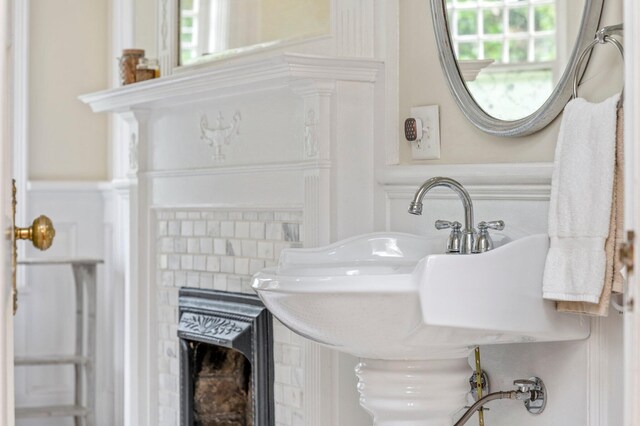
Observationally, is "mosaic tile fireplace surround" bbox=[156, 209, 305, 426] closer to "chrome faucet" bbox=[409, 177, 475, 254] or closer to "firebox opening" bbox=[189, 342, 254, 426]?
"firebox opening" bbox=[189, 342, 254, 426]

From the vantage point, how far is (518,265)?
2383mm

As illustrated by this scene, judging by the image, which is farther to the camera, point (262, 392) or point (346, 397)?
point (262, 392)

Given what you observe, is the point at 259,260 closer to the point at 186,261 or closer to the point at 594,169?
the point at 186,261

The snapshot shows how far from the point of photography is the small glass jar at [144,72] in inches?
166

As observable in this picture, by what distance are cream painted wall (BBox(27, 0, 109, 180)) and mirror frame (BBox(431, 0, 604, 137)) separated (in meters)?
2.77

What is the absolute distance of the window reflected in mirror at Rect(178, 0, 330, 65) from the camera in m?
3.45

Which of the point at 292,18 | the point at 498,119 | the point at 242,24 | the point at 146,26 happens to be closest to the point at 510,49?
the point at 498,119

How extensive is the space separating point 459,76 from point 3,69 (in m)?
1.60

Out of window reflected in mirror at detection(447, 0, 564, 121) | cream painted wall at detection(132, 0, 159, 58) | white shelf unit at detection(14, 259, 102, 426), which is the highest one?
cream painted wall at detection(132, 0, 159, 58)

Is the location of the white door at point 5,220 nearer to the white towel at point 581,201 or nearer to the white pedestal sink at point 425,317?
the white pedestal sink at point 425,317

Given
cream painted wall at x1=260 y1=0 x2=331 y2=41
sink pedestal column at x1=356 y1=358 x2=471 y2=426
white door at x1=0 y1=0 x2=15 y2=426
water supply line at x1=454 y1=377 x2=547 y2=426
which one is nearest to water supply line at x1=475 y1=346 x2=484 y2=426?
water supply line at x1=454 y1=377 x2=547 y2=426

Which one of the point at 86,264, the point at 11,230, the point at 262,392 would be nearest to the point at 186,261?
the point at 262,392

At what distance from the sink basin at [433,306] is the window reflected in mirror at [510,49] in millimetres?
445

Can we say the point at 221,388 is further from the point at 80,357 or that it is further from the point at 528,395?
the point at 528,395
